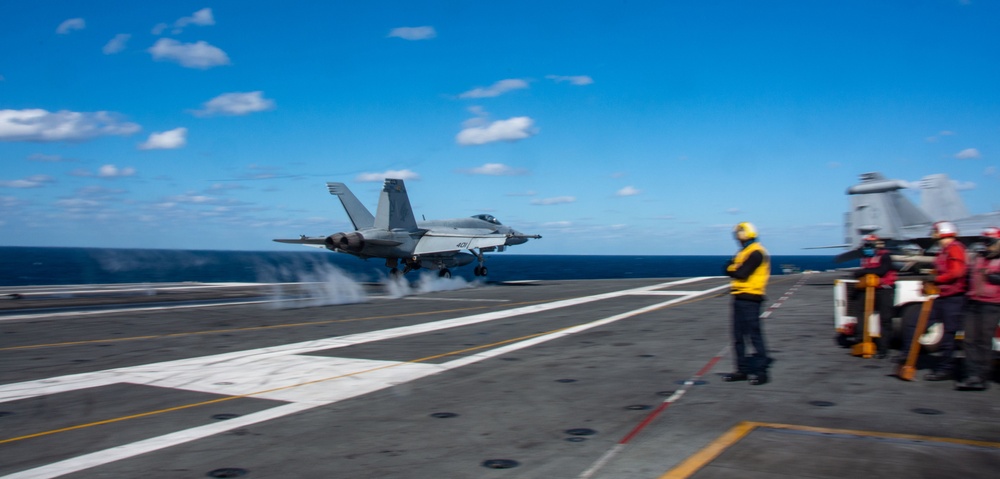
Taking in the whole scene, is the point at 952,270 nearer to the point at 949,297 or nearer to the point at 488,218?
the point at 949,297

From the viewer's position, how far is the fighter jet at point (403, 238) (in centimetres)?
3409

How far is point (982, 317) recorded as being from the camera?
824 centimetres

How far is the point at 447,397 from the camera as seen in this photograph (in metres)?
8.28

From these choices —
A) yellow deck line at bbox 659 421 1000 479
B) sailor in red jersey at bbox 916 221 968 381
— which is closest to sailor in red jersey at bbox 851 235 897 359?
sailor in red jersey at bbox 916 221 968 381

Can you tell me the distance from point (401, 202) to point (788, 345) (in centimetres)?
2605

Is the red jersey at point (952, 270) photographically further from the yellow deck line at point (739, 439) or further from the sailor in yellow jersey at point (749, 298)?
the yellow deck line at point (739, 439)

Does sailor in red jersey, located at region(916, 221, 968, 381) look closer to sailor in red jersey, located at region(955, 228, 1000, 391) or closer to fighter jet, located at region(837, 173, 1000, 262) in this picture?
sailor in red jersey, located at region(955, 228, 1000, 391)

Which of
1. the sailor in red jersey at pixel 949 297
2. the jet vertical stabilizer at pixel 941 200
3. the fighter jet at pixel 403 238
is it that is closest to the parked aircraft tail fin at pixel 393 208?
the fighter jet at pixel 403 238

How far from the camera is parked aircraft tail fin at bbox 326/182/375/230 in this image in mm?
36469

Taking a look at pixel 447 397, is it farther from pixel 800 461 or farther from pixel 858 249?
pixel 858 249

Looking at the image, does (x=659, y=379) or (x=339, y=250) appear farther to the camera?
(x=339, y=250)

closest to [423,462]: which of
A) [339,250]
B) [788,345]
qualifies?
[788,345]

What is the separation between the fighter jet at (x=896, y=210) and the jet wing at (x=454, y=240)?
17.8m

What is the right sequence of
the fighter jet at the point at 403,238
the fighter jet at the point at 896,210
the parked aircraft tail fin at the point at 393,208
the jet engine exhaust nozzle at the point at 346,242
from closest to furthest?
the fighter jet at the point at 896,210 → the jet engine exhaust nozzle at the point at 346,242 → the fighter jet at the point at 403,238 → the parked aircraft tail fin at the point at 393,208
